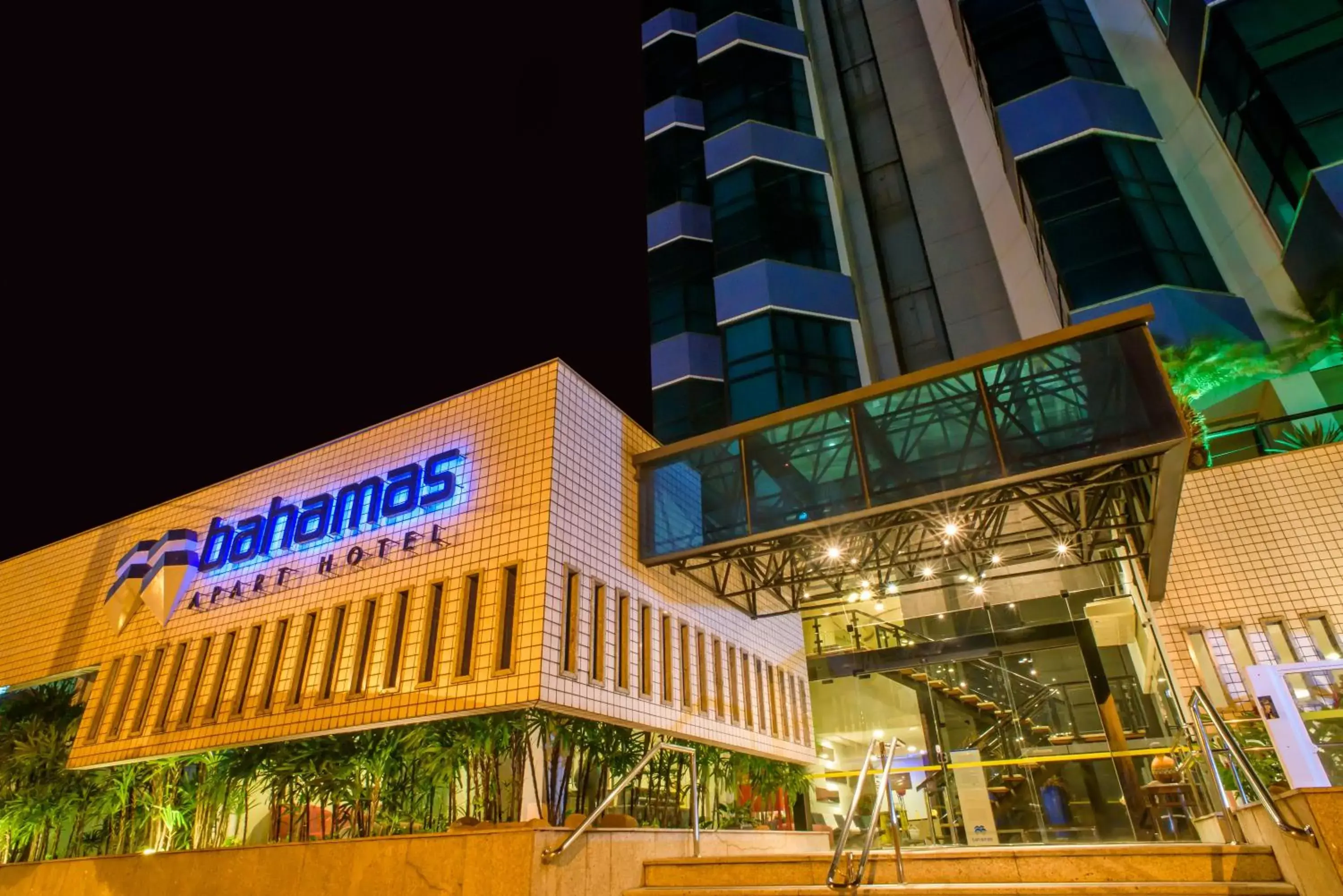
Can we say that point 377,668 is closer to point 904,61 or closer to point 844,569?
point 844,569

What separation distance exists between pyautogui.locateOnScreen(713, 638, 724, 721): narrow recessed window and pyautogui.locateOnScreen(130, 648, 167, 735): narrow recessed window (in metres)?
7.03

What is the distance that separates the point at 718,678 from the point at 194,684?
648 centimetres

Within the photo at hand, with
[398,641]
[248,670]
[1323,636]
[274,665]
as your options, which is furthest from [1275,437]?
[248,670]

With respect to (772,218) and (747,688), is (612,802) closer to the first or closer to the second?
(747,688)

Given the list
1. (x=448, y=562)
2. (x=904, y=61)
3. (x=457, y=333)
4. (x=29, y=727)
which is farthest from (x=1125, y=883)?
(x=904, y=61)

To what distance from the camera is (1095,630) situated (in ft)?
41.8

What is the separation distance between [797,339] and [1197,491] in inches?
404

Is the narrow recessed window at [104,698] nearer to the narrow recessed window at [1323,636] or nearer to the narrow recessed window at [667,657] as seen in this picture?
the narrow recessed window at [667,657]

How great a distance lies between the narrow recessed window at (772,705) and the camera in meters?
11.1

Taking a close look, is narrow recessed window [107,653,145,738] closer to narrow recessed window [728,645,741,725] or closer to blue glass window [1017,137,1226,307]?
narrow recessed window [728,645,741,725]

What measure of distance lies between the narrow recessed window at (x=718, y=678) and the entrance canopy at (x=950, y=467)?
2.65ft

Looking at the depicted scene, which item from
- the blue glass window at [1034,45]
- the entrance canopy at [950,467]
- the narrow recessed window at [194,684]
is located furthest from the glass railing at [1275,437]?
the narrow recessed window at [194,684]

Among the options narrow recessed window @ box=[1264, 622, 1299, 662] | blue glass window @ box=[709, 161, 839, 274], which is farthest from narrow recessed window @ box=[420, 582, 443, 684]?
blue glass window @ box=[709, 161, 839, 274]

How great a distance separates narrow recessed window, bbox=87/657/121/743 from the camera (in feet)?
30.5
